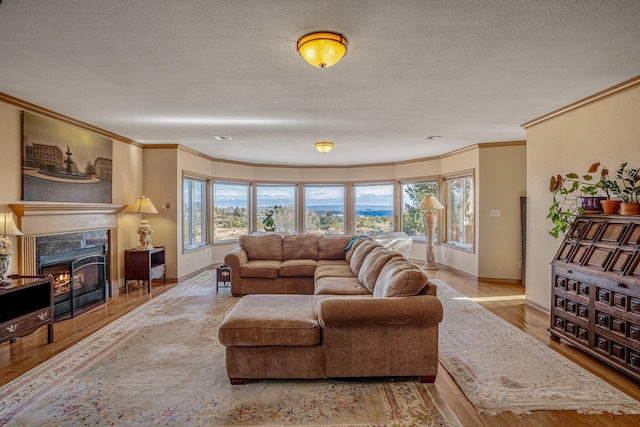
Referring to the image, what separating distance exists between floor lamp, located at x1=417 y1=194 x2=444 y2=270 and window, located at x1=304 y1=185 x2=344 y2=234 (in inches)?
95.9

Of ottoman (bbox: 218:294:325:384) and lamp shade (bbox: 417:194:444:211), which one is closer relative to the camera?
ottoman (bbox: 218:294:325:384)

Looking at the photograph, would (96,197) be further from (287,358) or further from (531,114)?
(531,114)

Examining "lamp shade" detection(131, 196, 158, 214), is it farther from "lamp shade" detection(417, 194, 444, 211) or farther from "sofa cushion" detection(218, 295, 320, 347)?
"lamp shade" detection(417, 194, 444, 211)

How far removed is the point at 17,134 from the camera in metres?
3.85

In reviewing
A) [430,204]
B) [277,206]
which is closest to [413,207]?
[430,204]

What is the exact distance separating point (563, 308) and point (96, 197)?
5935 millimetres

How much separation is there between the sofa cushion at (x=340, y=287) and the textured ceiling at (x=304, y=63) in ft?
6.71

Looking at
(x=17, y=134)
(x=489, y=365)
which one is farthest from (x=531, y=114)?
(x=17, y=134)

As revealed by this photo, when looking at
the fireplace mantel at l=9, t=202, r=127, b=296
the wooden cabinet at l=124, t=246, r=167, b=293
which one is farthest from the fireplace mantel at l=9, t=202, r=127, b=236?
the wooden cabinet at l=124, t=246, r=167, b=293

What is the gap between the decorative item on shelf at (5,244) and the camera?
331 centimetres

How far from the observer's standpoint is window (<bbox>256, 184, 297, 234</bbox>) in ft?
29.7

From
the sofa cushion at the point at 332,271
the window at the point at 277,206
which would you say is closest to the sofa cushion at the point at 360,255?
the sofa cushion at the point at 332,271

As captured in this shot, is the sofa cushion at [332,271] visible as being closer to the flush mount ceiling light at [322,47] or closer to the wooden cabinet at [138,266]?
the wooden cabinet at [138,266]

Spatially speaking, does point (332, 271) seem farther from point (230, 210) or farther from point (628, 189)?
point (230, 210)
